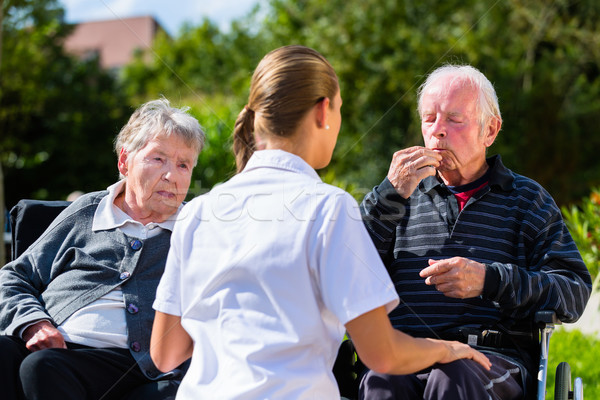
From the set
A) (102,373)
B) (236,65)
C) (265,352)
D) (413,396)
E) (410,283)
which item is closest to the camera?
(265,352)

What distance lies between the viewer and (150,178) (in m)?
2.65

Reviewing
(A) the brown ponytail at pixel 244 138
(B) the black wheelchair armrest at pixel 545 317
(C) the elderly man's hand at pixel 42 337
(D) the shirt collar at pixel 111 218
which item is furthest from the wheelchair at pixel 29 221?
(B) the black wheelchair armrest at pixel 545 317

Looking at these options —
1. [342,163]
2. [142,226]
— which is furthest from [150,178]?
[342,163]

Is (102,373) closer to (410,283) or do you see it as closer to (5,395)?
(5,395)

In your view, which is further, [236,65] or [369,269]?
[236,65]

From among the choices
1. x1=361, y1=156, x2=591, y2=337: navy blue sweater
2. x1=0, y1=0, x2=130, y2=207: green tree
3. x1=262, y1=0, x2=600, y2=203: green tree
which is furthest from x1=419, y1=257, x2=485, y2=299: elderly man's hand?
x1=0, y1=0, x2=130, y2=207: green tree

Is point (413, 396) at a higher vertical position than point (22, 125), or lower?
lower

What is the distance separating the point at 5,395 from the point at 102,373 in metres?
0.32

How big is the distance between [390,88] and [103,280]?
11.9m

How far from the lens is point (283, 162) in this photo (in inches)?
64.4

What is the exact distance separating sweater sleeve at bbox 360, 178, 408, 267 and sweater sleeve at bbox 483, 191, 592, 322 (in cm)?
40

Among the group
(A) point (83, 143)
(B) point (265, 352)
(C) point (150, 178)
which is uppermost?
(A) point (83, 143)

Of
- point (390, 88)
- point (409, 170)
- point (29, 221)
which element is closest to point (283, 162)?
point (409, 170)

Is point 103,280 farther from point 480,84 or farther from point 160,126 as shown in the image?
point 480,84
